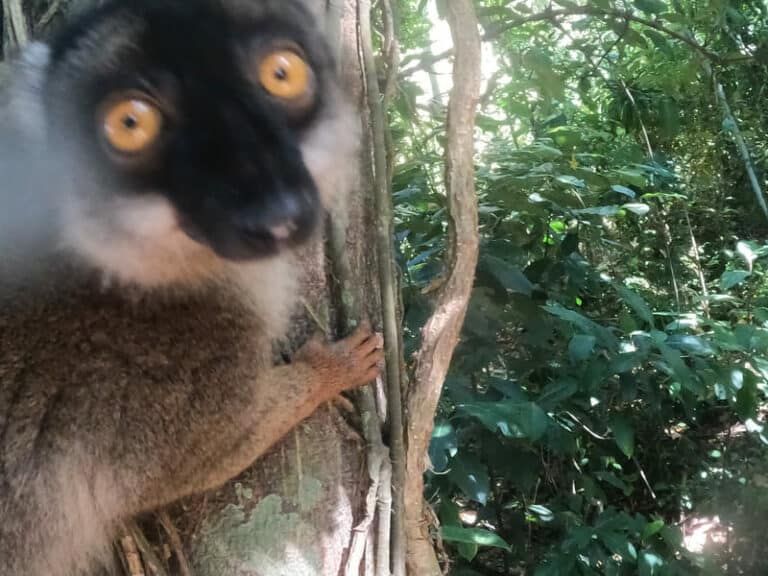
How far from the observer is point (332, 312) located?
1800mm

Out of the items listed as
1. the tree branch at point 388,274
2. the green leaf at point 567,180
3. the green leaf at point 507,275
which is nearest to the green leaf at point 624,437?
the green leaf at point 507,275

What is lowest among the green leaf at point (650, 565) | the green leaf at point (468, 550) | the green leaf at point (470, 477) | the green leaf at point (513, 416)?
the green leaf at point (650, 565)

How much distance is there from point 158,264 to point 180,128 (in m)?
0.43

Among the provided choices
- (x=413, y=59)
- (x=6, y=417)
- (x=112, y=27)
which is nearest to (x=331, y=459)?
(x=6, y=417)

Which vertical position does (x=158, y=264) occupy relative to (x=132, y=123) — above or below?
below

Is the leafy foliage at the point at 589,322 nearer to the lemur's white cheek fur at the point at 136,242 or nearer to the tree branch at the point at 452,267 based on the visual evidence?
the tree branch at the point at 452,267

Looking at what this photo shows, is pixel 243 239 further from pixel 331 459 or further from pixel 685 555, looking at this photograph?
pixel 685 555

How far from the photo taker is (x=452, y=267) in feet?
5.92

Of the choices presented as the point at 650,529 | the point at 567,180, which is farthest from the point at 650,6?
the point at 650,529

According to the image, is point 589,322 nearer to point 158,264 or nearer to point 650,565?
point 650,565

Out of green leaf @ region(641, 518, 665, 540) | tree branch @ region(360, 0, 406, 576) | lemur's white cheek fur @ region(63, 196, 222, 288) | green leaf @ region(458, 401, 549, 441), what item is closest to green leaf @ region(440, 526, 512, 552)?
green leaf @ region(458, 401, 549, 441)

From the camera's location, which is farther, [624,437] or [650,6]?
[624,437]

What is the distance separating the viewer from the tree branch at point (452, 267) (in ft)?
5.74

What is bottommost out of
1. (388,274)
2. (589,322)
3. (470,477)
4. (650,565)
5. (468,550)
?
(650,565)
